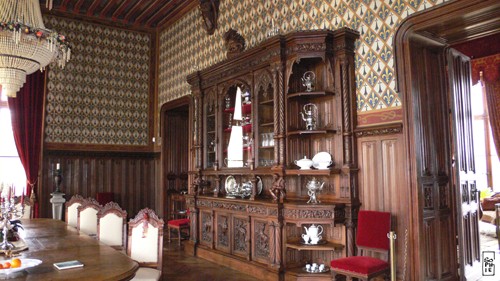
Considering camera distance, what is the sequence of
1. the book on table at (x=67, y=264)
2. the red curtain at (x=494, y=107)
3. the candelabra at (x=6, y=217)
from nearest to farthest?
1. the book on table at (x=67, y=264)
2. the candelabra at (x=6, y=217)
3. the red curtain at (x=494, y=107)

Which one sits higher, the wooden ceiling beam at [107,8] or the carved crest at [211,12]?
the wooden ceiling beam at [107,8]

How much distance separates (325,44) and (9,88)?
3.48 metres

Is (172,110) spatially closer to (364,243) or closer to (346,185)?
(346,185)

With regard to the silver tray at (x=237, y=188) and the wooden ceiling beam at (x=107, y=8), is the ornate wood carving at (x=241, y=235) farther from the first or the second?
the wooden ceiling beam at (x=107, y=8)

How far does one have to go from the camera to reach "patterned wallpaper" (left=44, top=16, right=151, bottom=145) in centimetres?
847

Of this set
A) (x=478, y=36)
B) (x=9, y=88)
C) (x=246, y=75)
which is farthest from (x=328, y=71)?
(x=9, y=88)

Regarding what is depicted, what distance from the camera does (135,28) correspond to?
9.32 meters

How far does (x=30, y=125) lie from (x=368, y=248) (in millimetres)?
6899

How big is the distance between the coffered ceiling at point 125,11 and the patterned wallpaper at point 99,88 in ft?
0.57

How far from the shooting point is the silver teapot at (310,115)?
196 inches

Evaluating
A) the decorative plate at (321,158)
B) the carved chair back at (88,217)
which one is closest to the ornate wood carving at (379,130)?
the decorative plate at (321,158)

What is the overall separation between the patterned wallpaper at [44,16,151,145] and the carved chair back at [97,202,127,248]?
15.7 feet

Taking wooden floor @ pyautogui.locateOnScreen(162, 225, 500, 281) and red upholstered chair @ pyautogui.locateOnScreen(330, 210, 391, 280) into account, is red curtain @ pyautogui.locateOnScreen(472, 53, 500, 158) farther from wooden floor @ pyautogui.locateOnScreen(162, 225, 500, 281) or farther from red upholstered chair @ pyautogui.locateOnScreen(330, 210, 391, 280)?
red upholstered chair @ pyautogui.locateOnScreen(330, 210, 391, 280)

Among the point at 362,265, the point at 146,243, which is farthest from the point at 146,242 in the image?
the point at 362,265
